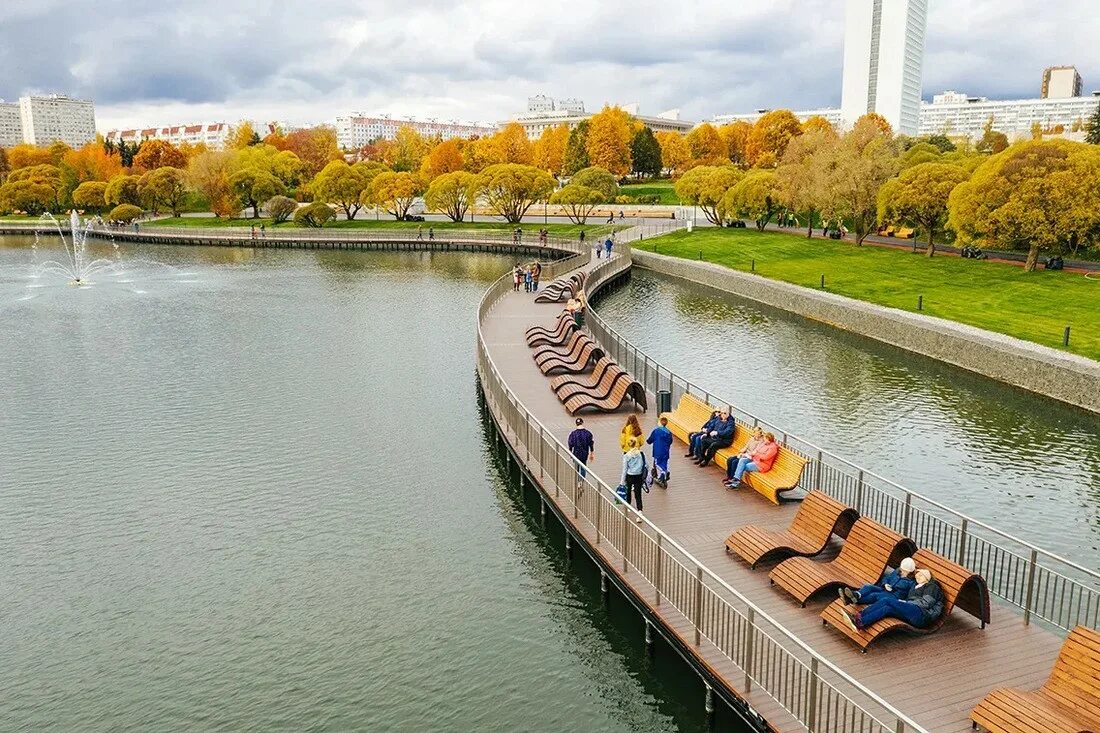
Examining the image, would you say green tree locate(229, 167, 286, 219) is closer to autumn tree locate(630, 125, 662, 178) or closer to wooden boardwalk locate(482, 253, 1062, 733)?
autumn tree locate(630, 125, 662, 178)

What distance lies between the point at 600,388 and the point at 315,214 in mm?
75177

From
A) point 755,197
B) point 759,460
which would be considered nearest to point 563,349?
point 759,460

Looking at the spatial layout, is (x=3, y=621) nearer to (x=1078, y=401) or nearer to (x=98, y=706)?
(x=98, y=706)

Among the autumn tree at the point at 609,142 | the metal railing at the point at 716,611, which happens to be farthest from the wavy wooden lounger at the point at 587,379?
the autumn tree at the point at 609,142

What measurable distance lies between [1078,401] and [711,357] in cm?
1209

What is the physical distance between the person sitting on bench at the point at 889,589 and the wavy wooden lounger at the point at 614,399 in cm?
1080

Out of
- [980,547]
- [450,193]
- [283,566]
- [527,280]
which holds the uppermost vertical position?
[450,193]

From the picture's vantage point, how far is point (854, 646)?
35.5 ft

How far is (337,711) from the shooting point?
1140 cm

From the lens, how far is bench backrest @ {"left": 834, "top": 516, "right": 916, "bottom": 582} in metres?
12.0

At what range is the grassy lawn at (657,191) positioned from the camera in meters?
116

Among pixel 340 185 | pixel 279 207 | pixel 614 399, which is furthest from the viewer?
pixel 279 207

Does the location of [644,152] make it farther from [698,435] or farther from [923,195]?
[698,435]

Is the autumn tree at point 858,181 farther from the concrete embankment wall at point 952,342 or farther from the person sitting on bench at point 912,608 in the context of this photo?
the person sitting on bench at point 912,608
